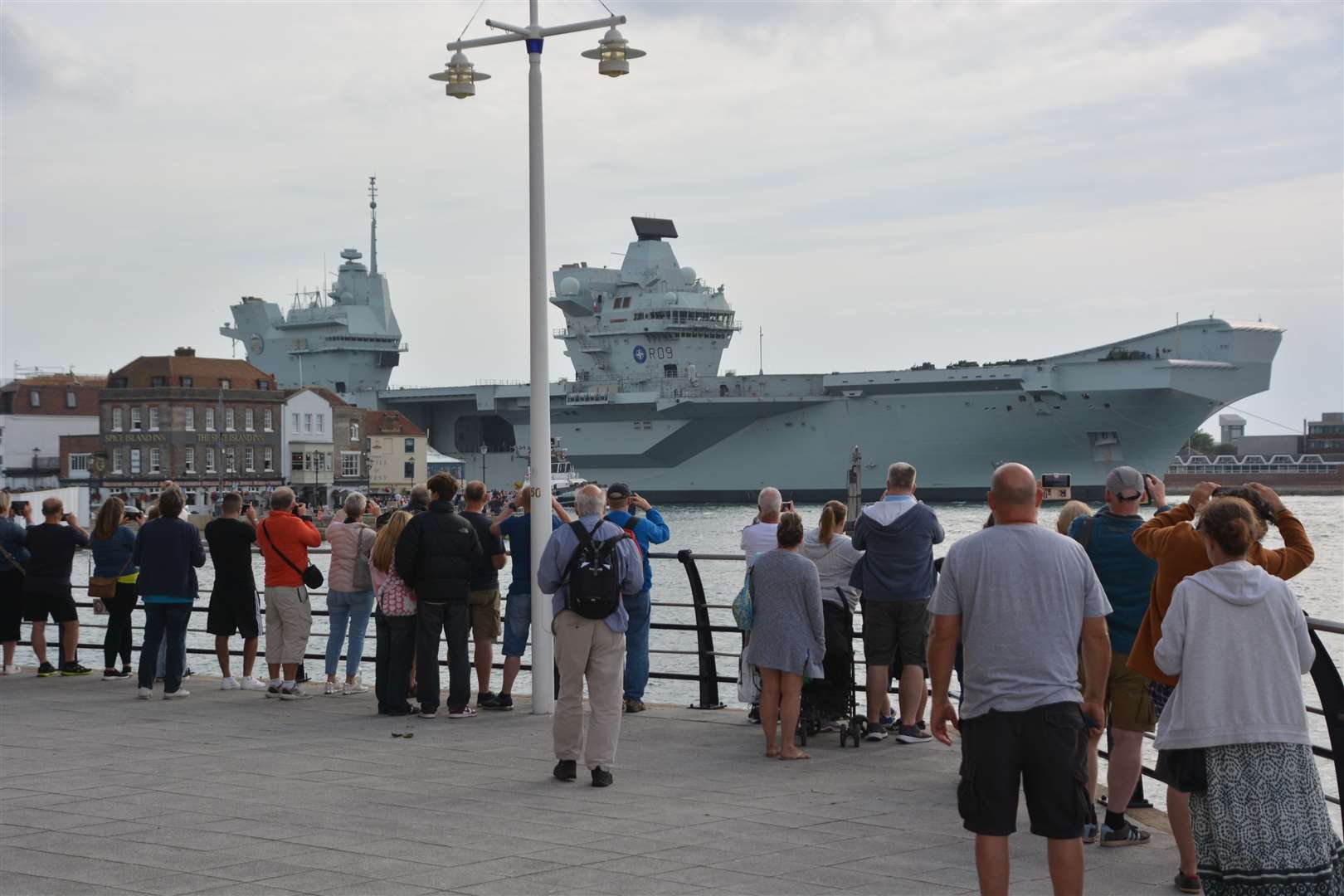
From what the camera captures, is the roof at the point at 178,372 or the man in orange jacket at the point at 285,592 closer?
the man in orange jacket at the point at 285,592

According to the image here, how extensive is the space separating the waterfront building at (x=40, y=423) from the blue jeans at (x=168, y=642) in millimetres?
62993

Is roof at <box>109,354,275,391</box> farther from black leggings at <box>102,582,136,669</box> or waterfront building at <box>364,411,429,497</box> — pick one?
black leggings at <box>102,582,136,669</box>

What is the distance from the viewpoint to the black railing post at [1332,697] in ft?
16.6

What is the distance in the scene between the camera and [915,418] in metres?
59.2

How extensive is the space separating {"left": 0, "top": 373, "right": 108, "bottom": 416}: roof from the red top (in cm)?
7020

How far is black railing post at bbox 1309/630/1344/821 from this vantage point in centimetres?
505

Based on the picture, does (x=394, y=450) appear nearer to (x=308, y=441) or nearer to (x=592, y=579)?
(x=308, y=441)

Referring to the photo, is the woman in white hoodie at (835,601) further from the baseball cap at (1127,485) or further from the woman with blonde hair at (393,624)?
the woman with blonde hair at (393,624)

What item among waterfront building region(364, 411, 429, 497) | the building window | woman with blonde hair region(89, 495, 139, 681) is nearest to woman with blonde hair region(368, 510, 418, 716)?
woman with blonde hair region(89, 495, 139, 681)

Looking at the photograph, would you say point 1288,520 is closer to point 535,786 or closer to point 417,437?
point 535,786

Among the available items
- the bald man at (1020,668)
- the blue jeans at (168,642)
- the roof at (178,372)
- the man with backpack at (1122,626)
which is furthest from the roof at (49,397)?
the bald man at (1020,668)

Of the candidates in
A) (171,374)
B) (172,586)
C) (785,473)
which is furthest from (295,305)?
(172,586)

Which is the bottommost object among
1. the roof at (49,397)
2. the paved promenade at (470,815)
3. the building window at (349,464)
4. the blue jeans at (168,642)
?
the paved promenade at (470,815)

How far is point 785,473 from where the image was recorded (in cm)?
6456
